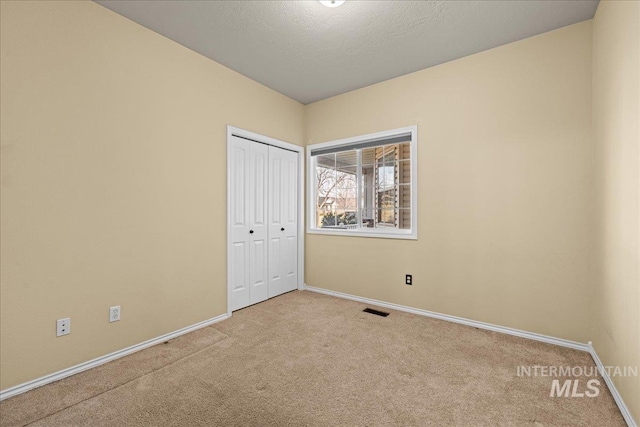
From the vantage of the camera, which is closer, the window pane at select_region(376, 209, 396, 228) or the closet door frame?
the closet door frame

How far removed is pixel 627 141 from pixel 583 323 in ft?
5.12

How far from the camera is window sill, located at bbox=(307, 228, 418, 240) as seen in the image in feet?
10.8

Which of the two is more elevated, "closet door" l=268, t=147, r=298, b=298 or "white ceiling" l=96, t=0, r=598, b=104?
"white ceiling" l=96, t=0, r=598, b=104

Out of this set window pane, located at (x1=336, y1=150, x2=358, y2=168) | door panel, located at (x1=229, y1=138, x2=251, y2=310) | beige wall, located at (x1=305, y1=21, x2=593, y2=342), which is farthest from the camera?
window pane, located at (x1=336, y1=150, x2=358, y2=168)

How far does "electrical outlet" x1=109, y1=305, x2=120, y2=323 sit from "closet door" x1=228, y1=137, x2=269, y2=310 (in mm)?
1123

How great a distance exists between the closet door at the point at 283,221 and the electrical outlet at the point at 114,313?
1.77m

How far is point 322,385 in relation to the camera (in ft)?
6.22

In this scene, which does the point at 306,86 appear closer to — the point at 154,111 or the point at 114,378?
the point at 154,111

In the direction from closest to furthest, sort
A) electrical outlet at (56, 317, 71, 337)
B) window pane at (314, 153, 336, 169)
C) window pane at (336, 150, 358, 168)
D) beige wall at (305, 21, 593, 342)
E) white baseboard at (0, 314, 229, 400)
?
white baseboard at (0, 314, 229, 400)
electrical outlet at (56, 317, 71, 337)
beige wall at (305, 21, 593, 342)
window pane at (336, 150, 358, 168)
window pane at (314, 153, 336, 169)

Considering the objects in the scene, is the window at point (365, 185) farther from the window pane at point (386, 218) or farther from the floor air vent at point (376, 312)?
the floor air vent at point (376, 312)

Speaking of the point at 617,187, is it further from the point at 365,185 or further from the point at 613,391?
the point at 365,185

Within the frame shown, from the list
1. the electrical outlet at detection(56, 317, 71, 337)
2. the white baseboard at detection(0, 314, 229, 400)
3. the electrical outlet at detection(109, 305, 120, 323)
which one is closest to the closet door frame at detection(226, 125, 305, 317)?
the white baseboard at detection(0, 314, 229, 400)

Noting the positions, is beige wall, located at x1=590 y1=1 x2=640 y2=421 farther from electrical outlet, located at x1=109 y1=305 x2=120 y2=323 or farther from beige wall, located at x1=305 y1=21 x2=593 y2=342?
electrical outlet, located at x1=109 y1=305 x2=120 y2=323

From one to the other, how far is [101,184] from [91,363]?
52.9 inches
